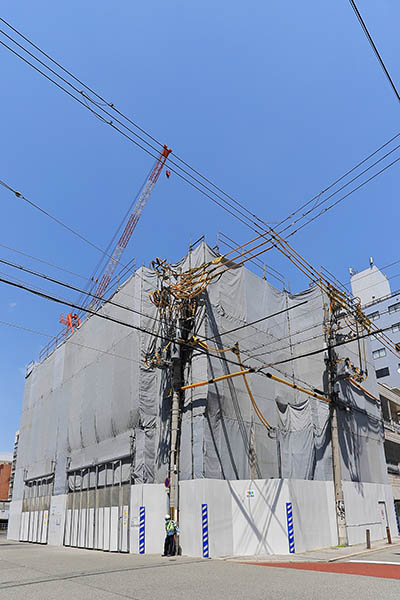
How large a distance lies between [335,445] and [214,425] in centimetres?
792

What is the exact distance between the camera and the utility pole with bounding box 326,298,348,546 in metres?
22.4

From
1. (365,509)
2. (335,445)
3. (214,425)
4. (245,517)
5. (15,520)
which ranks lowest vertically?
(15,520)

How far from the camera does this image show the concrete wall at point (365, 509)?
23719mm

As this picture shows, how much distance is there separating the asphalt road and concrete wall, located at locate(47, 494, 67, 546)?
1277 centimetres

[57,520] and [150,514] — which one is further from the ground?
[150,514]

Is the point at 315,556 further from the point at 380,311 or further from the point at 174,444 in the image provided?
the point at 380,311

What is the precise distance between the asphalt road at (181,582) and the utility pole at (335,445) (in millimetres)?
8735

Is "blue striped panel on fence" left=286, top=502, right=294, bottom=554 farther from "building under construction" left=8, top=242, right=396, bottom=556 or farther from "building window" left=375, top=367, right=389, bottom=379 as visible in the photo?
"building window" left=375, top=367, right=389, bottom=379

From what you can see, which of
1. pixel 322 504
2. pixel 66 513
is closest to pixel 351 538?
pixel 322 504

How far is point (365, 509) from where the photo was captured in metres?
25.5

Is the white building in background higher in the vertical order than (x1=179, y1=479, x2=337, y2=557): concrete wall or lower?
higher

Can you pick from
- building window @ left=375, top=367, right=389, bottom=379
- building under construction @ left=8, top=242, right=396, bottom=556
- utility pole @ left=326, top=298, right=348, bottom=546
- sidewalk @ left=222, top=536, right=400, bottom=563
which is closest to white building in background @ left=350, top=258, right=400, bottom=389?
building window @ left=375, top=367, right=389, bottom=379

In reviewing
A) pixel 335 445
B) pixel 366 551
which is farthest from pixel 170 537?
pixel 335 445

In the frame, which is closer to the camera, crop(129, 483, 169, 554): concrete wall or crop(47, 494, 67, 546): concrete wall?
crop(129, 483, 169, 554): concrete wall
